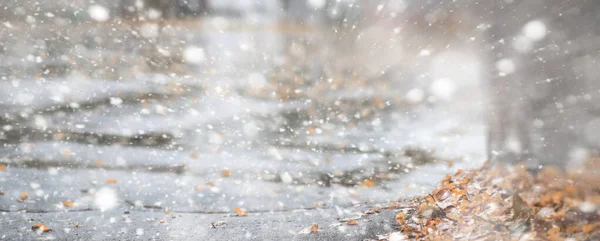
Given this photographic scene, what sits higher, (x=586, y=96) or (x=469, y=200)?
(x=586, y=96)

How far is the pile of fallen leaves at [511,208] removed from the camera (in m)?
2.24

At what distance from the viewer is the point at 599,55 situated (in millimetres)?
2572

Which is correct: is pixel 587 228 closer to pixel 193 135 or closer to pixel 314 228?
→ pixel 314 228

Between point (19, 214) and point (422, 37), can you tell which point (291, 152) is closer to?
point (422, 37)

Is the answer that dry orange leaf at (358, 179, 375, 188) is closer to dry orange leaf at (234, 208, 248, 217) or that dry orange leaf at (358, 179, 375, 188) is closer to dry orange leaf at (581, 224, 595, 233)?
dry orange leaf at (234, 208, 248, 217)

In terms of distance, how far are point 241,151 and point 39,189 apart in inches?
105

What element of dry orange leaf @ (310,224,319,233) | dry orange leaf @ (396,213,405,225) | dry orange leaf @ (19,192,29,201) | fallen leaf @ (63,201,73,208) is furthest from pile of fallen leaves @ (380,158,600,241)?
dry orange leaf @ (19,192,29,201)

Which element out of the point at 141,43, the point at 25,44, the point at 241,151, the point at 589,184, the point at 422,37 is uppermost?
the point at 141,43

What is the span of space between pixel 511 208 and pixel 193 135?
4.69 metres

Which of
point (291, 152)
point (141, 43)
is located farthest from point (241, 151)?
point (141, 43)

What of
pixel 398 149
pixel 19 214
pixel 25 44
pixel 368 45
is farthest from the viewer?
pixel 368 45

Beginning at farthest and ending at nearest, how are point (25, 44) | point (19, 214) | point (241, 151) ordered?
point (25, 44) → point (241, 151) → point (19, 214)

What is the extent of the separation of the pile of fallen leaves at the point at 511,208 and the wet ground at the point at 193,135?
77 centimetres

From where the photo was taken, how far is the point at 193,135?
228 inches
